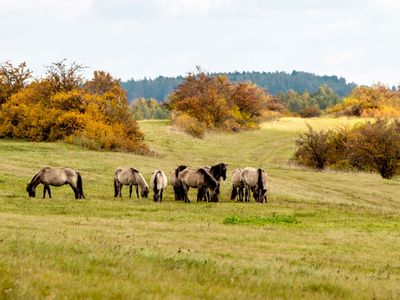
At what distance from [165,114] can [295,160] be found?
4774 inches

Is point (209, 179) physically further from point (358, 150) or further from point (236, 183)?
point (358, 150)

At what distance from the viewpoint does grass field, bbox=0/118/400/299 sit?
9328 mm

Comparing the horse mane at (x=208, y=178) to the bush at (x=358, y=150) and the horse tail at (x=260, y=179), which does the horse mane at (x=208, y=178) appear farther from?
the bush at (x=358, y=150)

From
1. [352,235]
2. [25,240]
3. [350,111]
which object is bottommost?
[352,235]

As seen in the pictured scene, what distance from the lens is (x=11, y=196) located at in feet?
93.7

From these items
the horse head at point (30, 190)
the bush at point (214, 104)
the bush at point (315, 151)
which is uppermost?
the bush at point (214, 104)

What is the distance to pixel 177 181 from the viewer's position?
103ft

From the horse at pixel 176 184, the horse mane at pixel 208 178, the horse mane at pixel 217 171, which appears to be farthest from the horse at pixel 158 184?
the horse mane at pixel 217 171

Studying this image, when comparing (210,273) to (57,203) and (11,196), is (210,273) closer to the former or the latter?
(57,203)

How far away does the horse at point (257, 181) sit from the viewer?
32.4 m

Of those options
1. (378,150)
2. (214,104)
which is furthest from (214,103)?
(378,150)

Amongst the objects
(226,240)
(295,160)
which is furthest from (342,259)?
(295,160)

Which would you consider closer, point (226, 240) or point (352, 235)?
point (226, 240)

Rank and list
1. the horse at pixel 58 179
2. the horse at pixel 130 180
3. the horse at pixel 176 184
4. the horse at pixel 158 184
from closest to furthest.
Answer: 1. the horse at pixel 58 179
2. the horse at pixel 158 184
3. the horse at pixel 176 184
4. the horse at pixel 130 180
